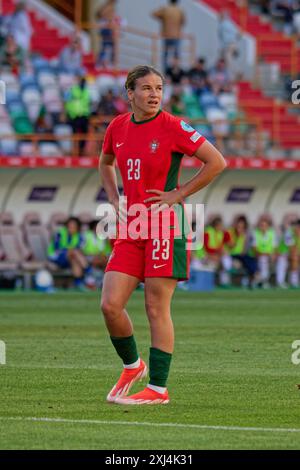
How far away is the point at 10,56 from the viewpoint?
118 ft

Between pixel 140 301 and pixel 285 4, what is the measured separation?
20013 millimetres

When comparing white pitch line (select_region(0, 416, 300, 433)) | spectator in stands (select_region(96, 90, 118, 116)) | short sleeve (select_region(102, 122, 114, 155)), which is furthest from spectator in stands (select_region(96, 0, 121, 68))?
white pitch line (select_region(0, 416, 300, 433))

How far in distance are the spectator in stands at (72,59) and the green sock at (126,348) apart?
2524cm

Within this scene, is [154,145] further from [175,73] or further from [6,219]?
[175,73]

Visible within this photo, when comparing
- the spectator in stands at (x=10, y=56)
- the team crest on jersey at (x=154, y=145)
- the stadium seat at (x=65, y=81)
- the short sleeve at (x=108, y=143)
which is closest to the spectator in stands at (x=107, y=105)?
the stadium seat at (x=65, y=81)

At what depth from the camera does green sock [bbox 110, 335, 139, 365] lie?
11.5 m

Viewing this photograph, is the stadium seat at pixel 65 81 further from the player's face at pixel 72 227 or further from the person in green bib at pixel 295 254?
the person in green bib at pixel 295 254

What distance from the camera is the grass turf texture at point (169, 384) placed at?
31.3 ft

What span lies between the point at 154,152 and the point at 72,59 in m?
25.9

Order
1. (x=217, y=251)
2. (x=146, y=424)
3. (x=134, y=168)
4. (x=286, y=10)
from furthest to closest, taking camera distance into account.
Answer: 1. (x=286, y=10)
2. (x=217, y=251)
3. (x=134, y=168)
4. (x=146, y=424)

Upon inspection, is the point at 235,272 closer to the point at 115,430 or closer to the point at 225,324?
the point at 225,324

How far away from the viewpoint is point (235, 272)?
1361 inches

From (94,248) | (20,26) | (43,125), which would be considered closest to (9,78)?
(43,125)

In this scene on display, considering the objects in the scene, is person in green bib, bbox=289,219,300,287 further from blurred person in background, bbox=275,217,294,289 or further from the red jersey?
the red jersey
